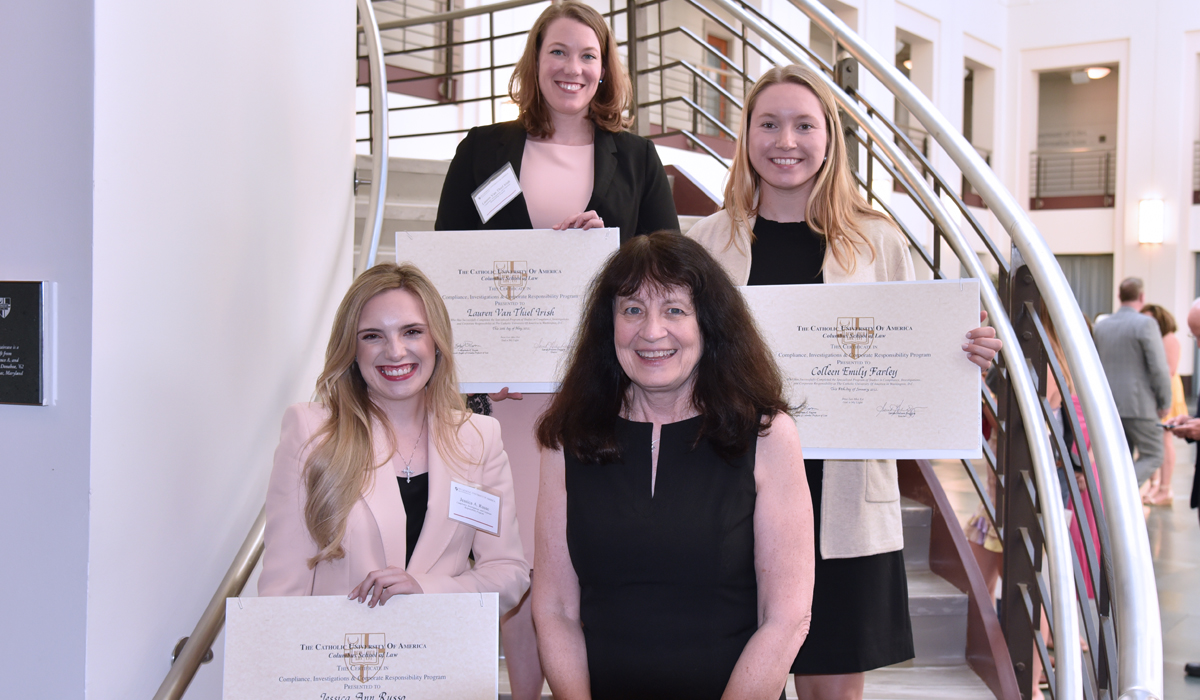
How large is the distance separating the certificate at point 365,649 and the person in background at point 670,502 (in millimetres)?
169

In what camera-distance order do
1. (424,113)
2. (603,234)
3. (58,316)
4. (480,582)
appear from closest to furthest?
(58,316), (480,582), (603,234), (424,113)

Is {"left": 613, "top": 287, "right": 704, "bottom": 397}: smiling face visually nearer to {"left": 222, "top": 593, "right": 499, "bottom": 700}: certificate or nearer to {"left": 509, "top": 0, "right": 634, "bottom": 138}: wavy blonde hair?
{"left": 222, "top": 593, "right": 499, "bottom": 700}: certificate

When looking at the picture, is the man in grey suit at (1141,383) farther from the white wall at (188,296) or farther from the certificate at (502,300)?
the white wall at (188,296)

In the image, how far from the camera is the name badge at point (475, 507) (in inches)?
67.0

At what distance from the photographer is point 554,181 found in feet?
7.00

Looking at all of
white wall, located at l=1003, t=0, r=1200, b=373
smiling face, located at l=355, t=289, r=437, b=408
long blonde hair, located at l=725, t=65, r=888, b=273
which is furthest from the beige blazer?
white wall, located at l=1003, t=0, r=1200, b=373

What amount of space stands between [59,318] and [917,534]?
2.59 metres

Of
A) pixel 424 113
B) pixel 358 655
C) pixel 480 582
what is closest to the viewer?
pixel 358 655

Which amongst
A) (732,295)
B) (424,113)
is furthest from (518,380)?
(424,113)

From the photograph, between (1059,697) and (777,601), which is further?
(1059,697)

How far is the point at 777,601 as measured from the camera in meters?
1.44

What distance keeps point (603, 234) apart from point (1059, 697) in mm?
1266

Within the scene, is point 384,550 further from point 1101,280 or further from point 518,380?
point 1101,280

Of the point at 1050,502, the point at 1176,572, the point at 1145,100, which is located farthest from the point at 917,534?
the point at 1145,100
